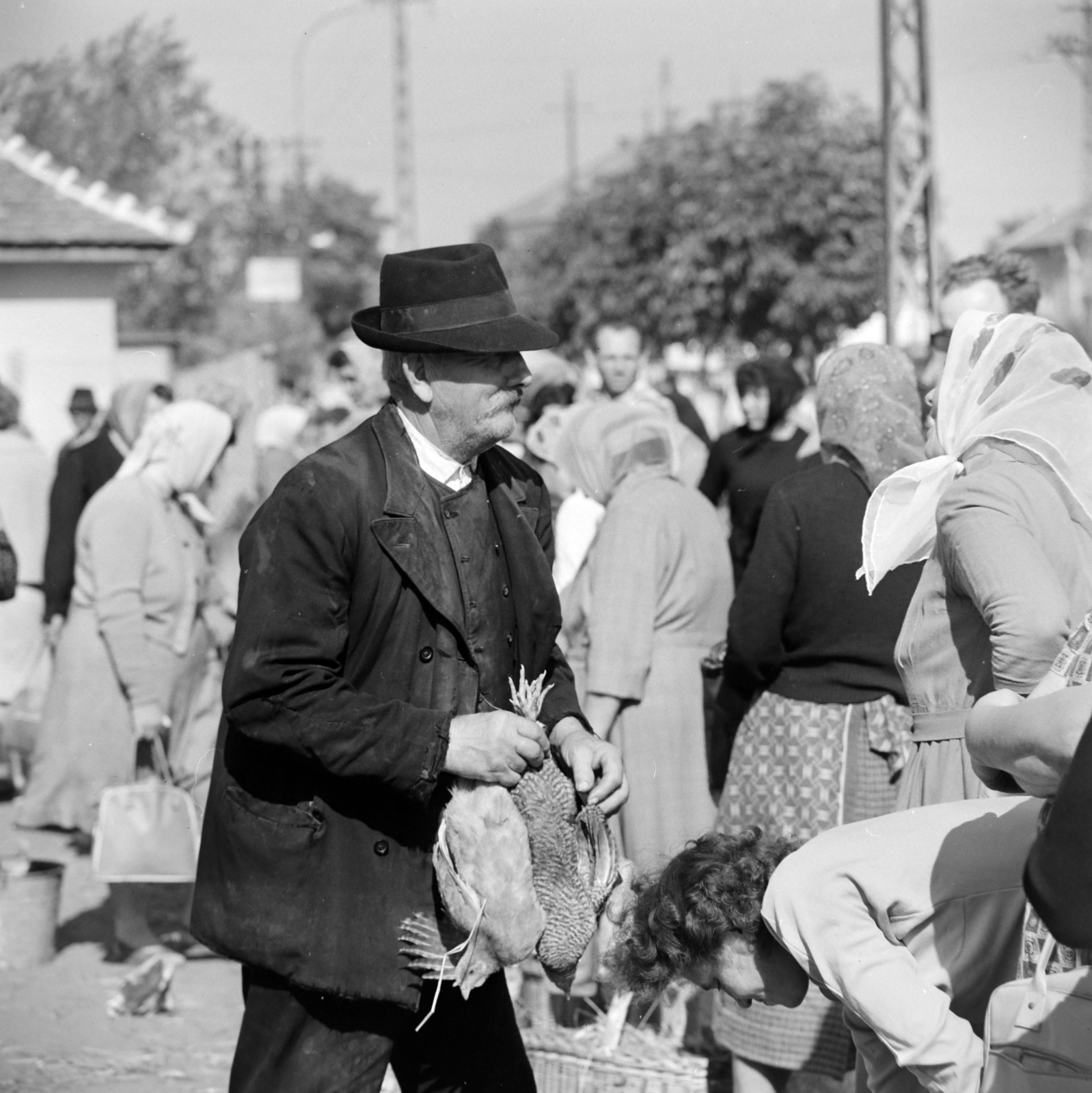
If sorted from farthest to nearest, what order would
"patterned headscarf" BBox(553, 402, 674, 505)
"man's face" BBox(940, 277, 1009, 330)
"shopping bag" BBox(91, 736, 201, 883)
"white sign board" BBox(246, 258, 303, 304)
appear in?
"white sign board" BBox(246, 258, 303, 304) < "shopping bag" BBox(91, 736, 201, 883) < "man's face" BBox(940, 277, 1009, 330) < "patterned headscarf" BBox(553, 402, 674, 505)

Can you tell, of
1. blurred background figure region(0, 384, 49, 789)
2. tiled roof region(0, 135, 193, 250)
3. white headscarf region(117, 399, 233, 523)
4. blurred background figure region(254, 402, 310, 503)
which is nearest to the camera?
white headscarf region(117, 399, 233, 523)

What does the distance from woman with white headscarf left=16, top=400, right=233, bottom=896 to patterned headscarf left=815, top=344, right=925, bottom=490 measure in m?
2.78

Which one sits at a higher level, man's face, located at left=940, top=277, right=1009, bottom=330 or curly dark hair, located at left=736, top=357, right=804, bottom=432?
man's face, located at left=940, top=277, right=1009, bottom=330

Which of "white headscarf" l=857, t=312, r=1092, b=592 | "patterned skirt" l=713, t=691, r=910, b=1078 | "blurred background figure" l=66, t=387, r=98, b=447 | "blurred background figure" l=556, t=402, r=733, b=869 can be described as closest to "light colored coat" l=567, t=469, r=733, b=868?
"blurred background figure" l=556, t=402, r=733, b=869

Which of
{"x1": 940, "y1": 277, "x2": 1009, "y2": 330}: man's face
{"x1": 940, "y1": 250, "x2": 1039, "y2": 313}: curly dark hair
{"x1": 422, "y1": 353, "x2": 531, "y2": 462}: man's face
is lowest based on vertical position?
{"x1": 422, "y1": 353, "x2": 531, "y2": 462}: man's face

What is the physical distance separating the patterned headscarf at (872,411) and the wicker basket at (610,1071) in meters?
1.67

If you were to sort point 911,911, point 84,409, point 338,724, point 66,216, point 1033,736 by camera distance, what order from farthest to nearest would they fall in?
point 66,216, point 84,409, point 338,724, point 911,911, point 1033,736

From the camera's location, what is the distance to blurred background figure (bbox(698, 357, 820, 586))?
706cm

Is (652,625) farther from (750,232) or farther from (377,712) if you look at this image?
(750,232)

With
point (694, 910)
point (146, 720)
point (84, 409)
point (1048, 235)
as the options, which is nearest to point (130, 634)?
point (146, 720)

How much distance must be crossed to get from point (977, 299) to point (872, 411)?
1219 mm

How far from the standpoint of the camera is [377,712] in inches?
110

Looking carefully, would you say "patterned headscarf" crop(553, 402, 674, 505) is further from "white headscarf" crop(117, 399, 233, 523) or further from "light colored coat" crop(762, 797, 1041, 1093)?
"light colored coat" crop(762, 797, 1041, 1093)

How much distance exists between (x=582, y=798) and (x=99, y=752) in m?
3.59
